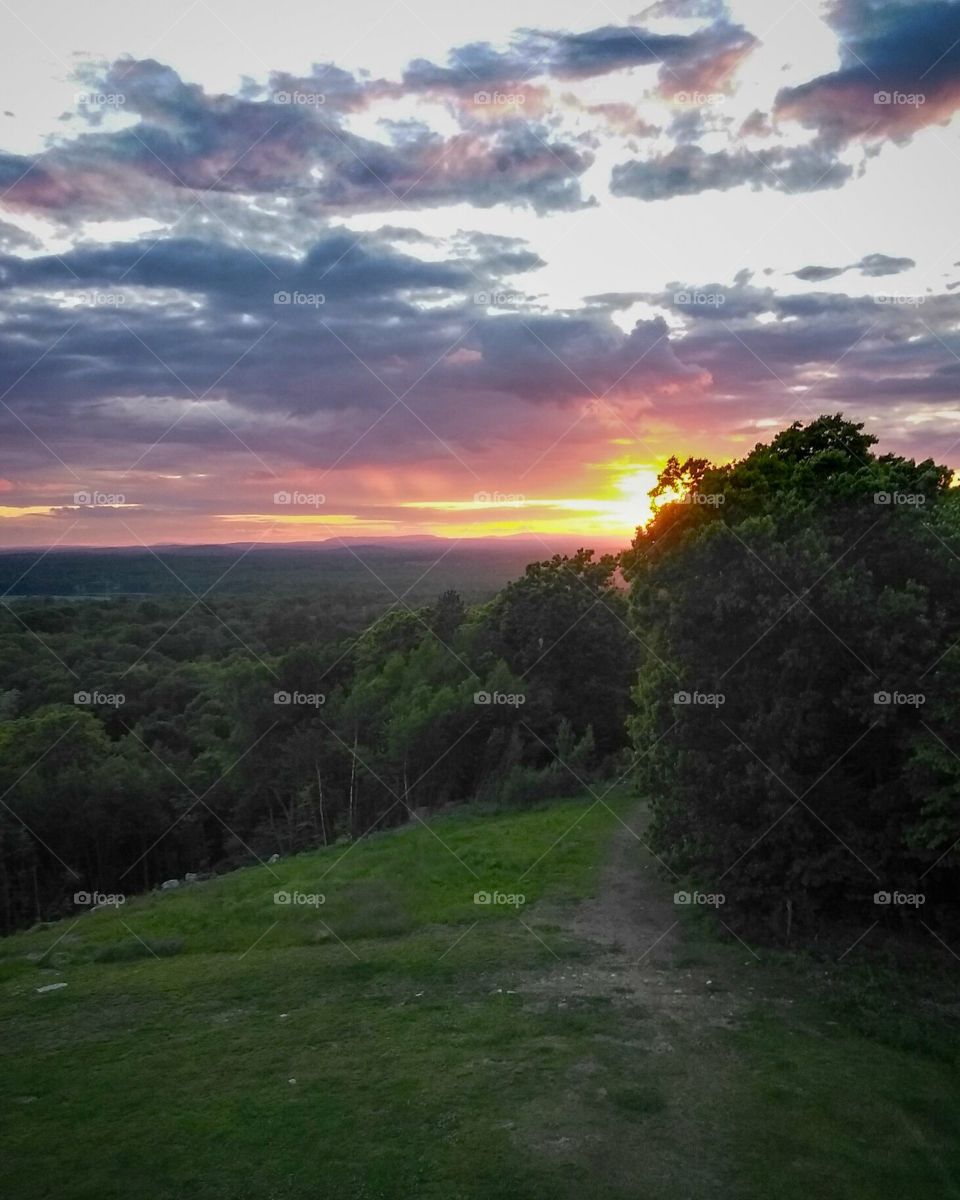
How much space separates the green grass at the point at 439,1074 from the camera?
9.35 m

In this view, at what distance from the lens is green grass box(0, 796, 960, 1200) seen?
935cm

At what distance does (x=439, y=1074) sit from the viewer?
11.4 meters

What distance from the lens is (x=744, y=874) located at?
16297 millimetres

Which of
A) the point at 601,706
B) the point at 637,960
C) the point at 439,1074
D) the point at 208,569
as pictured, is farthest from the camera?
the point at 208,569

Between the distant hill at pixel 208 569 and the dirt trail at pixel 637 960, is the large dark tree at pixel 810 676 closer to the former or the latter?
the dirt trail at pixel 637 960

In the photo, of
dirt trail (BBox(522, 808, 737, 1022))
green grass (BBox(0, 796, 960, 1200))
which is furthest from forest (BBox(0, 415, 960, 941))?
green grass (BBox(0, 796, 960, 1200))

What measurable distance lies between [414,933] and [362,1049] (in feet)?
18.3

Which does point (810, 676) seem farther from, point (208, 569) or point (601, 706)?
point (208, 569)

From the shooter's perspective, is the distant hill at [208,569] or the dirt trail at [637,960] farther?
the distant hill at [208,569]

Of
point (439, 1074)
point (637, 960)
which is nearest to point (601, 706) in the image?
point (637, 960)

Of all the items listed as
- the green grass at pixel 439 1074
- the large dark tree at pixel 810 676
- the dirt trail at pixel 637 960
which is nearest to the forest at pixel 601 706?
the large dark tree at pixel 810 676

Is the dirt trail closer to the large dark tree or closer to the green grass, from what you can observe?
the green grass

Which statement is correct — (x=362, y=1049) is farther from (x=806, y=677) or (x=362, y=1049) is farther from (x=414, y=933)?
(x=806, y=677)

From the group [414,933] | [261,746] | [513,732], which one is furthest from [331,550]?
[414,933]
